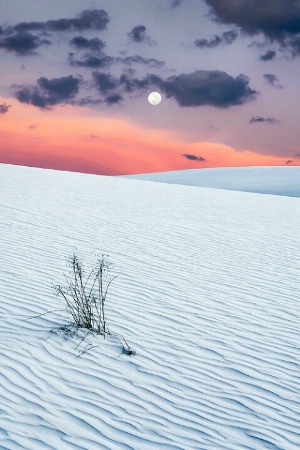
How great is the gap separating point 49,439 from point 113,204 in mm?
11753

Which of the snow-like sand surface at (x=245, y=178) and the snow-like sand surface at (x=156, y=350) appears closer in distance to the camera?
the snow-like sand surface at (x=156, y=350)

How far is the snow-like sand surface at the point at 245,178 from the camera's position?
126 ft

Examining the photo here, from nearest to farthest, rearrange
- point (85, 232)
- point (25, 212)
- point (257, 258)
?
point (257, 258)
point (85, 232)
point (25, 212)

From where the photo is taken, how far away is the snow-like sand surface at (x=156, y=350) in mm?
3479

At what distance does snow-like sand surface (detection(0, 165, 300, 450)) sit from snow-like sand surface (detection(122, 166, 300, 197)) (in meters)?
28.4

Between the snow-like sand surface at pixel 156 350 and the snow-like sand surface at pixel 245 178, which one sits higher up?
the snow-like sand surface at pixel 245 178

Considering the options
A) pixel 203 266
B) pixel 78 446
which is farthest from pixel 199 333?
pixel 203 266

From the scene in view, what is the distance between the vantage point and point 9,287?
605 centimetres

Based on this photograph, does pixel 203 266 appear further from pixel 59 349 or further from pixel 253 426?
pixel 253 426

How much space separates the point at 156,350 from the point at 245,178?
4241 cm

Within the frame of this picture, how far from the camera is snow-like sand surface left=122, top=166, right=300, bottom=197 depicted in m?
38.5

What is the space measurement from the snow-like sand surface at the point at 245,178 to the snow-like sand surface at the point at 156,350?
93.3ft

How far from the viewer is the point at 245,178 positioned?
45.9m

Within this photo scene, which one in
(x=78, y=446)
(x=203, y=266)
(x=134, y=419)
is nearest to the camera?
(x=78, y=446)
